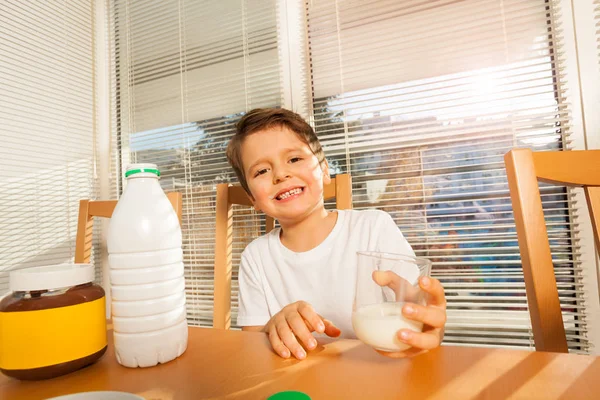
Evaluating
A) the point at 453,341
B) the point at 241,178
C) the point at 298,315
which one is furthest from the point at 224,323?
the point at 453,341

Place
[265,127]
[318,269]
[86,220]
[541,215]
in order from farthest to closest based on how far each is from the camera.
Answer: [86,220]
[265,127]
[318,269]
[541,215]

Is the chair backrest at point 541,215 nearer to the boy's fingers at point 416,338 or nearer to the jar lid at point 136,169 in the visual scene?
the boy's fingers at point 416,338

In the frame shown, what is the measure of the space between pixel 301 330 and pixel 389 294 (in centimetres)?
16

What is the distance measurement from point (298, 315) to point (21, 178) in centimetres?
185

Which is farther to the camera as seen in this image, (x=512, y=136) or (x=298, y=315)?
(x=512, y=136)

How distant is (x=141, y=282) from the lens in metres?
0.47

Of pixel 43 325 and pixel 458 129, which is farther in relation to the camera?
pixel 458 129

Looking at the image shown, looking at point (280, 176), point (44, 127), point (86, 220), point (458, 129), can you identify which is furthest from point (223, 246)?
point (44, 127)

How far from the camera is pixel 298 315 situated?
1.73 feet

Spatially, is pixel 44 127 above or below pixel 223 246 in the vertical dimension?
above

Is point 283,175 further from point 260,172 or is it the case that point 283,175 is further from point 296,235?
point 296,235

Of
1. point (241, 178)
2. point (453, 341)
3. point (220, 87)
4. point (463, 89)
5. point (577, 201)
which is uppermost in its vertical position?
point (220, 87)

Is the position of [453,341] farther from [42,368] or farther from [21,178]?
[21,178]

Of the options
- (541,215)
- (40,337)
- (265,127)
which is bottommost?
(40,337)
